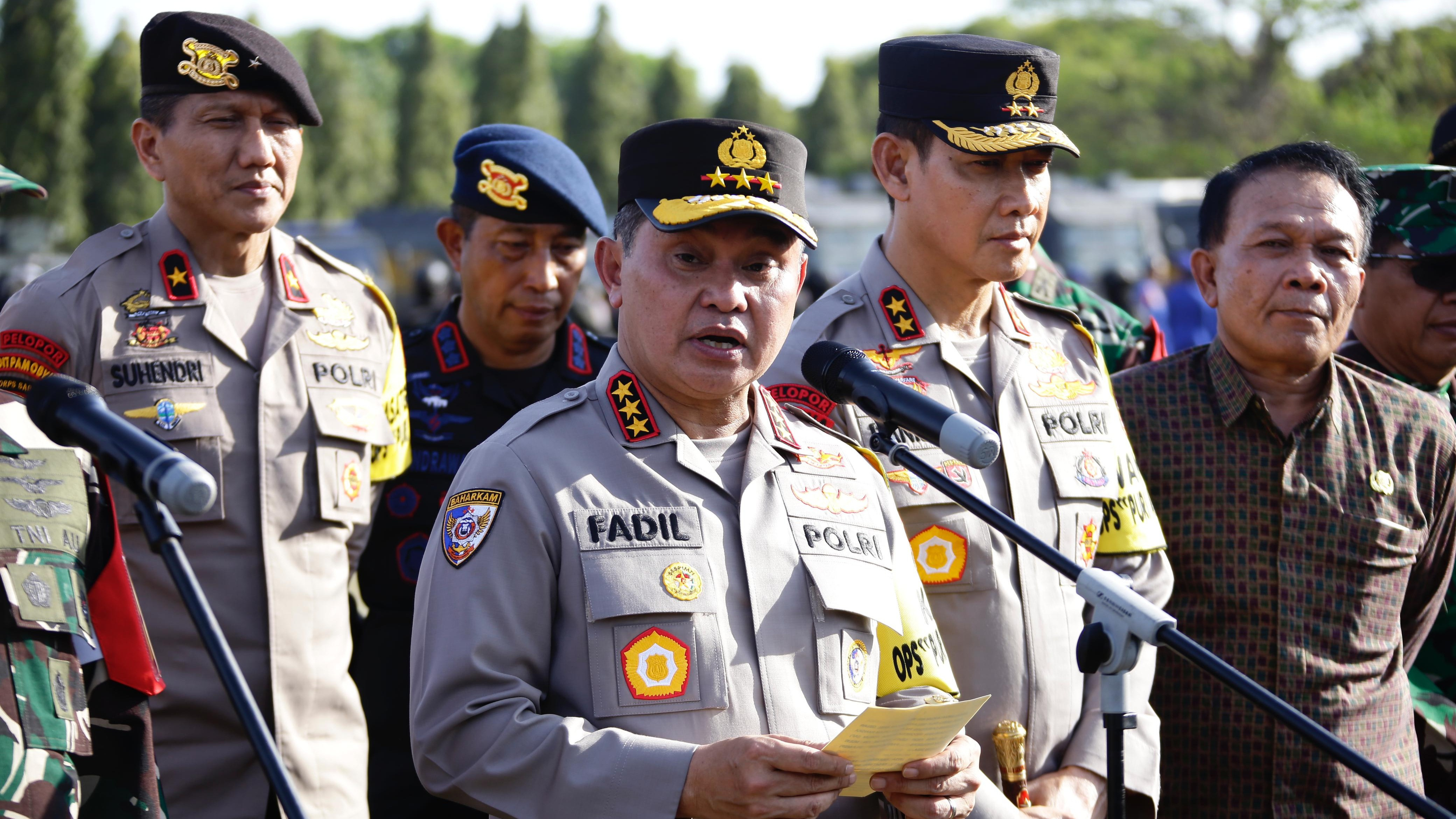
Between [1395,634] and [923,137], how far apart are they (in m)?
1.66

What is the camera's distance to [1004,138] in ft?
9.46

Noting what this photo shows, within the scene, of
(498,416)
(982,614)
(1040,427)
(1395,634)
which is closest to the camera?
(982,614)

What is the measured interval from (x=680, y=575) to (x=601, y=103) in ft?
136

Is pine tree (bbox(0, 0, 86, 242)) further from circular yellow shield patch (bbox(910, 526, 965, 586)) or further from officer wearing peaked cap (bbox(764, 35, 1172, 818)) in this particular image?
circular yellow shield patch (bbox(910, 526, 965, 586))

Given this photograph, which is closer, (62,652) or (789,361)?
(62,652)

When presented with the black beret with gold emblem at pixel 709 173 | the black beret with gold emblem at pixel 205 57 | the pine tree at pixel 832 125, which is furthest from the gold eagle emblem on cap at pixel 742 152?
the pine tree at pixel 832 125

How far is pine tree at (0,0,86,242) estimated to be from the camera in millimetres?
26219

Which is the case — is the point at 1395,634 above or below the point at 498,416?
below

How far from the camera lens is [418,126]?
41.1 m

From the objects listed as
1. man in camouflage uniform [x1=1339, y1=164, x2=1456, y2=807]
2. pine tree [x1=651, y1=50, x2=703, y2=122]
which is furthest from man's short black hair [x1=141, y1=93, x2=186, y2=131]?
pine tree [x1=651, y1=50, x2=703, y2=122]

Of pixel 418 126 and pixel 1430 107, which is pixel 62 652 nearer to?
pixel 1430 107

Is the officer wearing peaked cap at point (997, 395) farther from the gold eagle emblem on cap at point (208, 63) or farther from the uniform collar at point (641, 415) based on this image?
the gold eagle emblem on cap at point (208, 63)

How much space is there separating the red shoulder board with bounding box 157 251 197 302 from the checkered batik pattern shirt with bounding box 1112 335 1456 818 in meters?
2.37

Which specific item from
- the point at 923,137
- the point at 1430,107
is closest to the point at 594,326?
the point at 923,137
